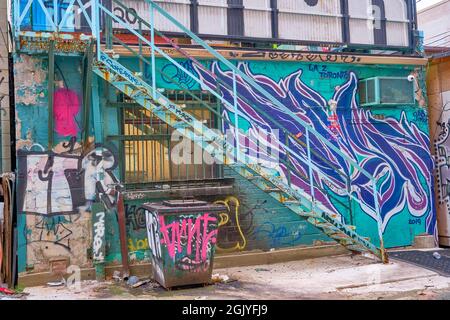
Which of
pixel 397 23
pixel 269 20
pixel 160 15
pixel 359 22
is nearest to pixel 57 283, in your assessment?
pixel 160 15

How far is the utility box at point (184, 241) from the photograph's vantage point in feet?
23.7

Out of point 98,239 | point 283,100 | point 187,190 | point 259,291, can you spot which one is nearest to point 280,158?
point 283,100

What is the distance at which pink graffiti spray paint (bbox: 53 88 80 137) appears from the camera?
8211mm

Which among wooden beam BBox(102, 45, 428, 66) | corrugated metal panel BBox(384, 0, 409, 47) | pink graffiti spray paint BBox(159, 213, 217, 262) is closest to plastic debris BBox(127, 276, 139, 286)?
pink graffiti spray paint BBox(159, 213, 217, 262)

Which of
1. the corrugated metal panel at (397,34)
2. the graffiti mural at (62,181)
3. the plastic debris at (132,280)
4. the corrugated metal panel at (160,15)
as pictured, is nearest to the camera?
the plastic debris at (132,280)

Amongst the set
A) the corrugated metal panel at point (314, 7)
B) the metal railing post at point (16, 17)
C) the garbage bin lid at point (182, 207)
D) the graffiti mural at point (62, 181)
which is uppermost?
the corrugated metal panel at point (314, 7)

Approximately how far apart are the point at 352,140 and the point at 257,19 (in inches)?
118

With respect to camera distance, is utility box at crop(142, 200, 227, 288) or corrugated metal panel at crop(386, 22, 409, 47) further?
corrugated metal panel at crop(386, 22, 409, 47)

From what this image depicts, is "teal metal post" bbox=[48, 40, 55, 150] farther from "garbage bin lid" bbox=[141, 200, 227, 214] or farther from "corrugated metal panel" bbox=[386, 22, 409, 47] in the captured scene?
"corrugated metal panel" bbox=[386, 22, 409, 47]

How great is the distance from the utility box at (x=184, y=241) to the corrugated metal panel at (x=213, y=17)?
11.6ft

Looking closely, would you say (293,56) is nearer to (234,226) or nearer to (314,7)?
(314,7)

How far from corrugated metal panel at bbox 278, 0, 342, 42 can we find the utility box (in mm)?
4245

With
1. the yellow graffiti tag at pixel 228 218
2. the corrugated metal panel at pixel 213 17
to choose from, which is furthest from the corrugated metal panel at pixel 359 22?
the yellow graffiti tag at pixel 228 218

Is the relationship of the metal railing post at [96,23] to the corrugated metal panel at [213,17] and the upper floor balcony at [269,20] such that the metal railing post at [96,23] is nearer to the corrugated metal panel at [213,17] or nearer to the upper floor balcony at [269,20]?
the upper floor balcony at [269,20]
